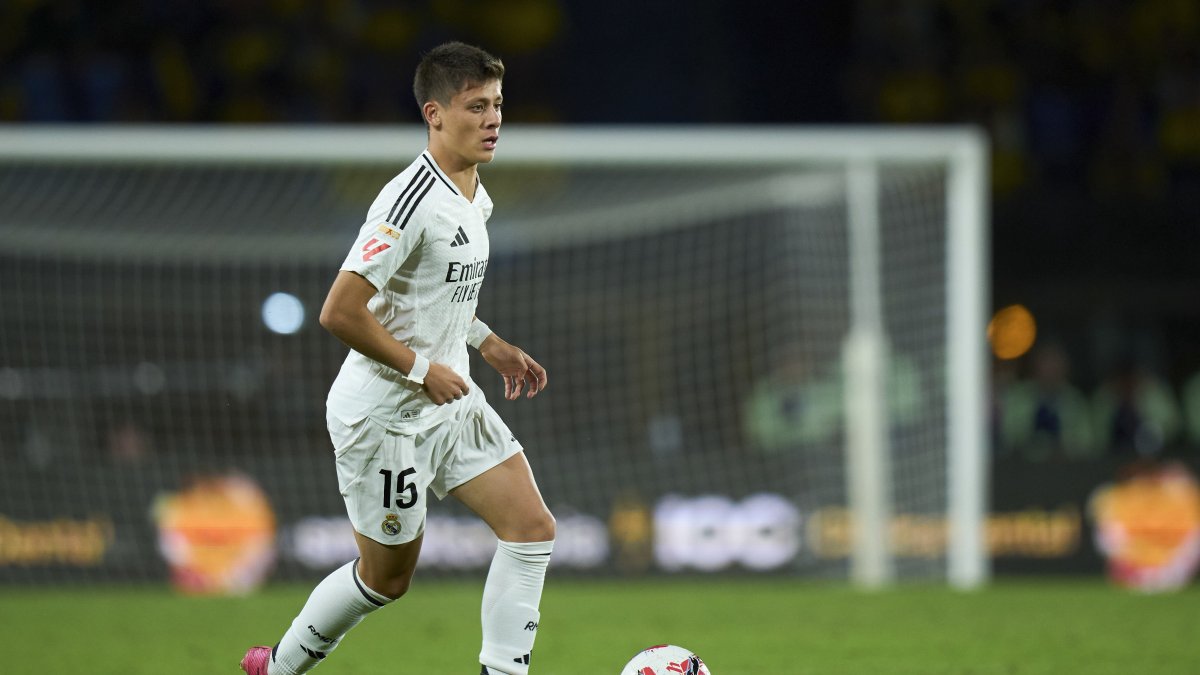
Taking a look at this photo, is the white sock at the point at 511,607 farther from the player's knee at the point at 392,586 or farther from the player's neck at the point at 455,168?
the player's neck at the point at 455,168

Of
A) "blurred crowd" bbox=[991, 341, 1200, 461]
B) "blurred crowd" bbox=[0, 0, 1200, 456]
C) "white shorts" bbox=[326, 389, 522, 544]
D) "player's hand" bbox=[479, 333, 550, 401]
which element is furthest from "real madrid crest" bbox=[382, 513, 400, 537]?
"blurred crowd" bbox=[0, 0, 1200, 456]

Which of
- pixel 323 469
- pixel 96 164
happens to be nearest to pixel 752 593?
pixel 323 469

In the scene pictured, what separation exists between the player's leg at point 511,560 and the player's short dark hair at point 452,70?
1.03m

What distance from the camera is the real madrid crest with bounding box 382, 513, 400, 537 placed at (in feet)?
14.0

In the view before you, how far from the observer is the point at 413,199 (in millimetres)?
4129

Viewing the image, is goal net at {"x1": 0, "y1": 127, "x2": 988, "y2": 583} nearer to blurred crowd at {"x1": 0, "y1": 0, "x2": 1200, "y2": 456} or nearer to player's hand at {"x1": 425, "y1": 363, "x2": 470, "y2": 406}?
blurred crowd at {"x1": 0, "y1": 0, "x2": 1200, "y2": 456}

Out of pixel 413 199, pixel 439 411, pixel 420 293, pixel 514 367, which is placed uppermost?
pixel 413 199

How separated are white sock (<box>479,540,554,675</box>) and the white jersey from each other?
0.43m

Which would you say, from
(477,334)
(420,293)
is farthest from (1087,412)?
(420,293)

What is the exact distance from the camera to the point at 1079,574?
10.9 m

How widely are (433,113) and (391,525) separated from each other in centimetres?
113

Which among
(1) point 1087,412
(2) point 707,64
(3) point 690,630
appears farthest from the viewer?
(2) point 707,64

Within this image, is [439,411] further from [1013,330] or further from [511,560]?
[1013,330]

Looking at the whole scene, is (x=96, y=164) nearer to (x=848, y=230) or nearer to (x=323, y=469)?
(x=323, y=469)
